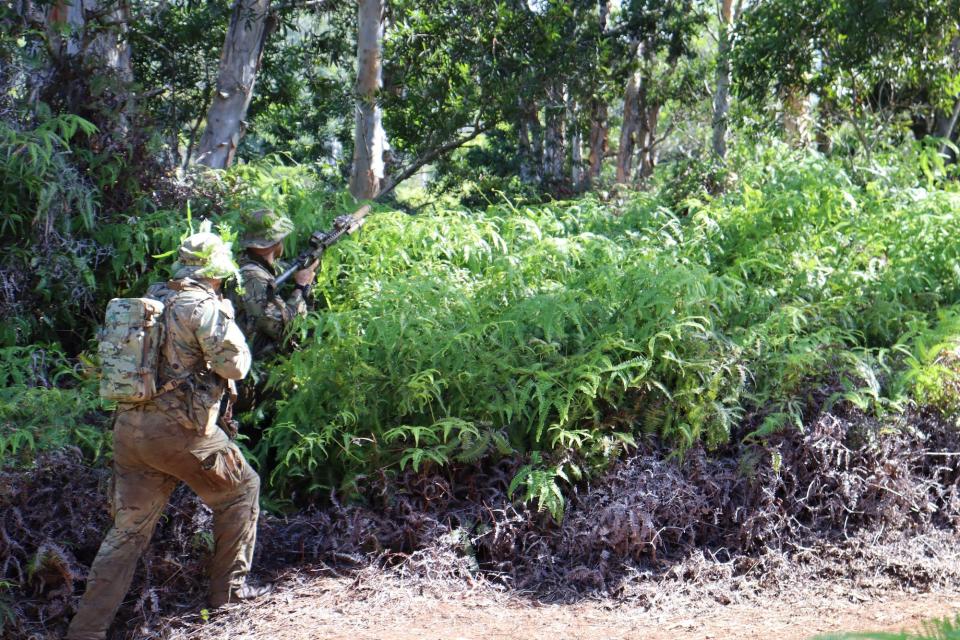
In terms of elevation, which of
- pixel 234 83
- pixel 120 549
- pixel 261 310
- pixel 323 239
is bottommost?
pixel 120 549

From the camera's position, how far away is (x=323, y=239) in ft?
22.4

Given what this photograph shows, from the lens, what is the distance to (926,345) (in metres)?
6.53

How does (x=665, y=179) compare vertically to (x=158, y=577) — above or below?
above

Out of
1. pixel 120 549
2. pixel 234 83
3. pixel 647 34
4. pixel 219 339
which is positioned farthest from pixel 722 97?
pixel 120 549

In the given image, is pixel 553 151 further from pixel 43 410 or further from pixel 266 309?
pixel 43 410

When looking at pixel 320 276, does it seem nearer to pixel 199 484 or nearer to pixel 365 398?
pixel 365 398

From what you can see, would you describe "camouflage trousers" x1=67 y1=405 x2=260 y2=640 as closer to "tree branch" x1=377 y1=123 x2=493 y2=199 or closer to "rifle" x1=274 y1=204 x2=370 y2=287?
"rifle" x1=274 y1=204 x2=370 y2=287

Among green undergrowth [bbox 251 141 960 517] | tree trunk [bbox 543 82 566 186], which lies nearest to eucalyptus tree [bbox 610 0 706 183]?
tree trunk [bbox 543 82 566 186]

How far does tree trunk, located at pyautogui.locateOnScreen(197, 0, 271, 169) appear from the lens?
9.65 metres

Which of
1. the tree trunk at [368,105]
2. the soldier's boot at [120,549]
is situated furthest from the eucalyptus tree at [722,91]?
the soldier's boot at [120,549]

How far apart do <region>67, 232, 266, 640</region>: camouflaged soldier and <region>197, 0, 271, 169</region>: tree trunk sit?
5.18 meters

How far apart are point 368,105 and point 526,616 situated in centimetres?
603

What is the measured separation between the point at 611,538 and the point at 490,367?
1.28m

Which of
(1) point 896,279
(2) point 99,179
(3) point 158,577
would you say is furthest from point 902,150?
(3) point 158,577
